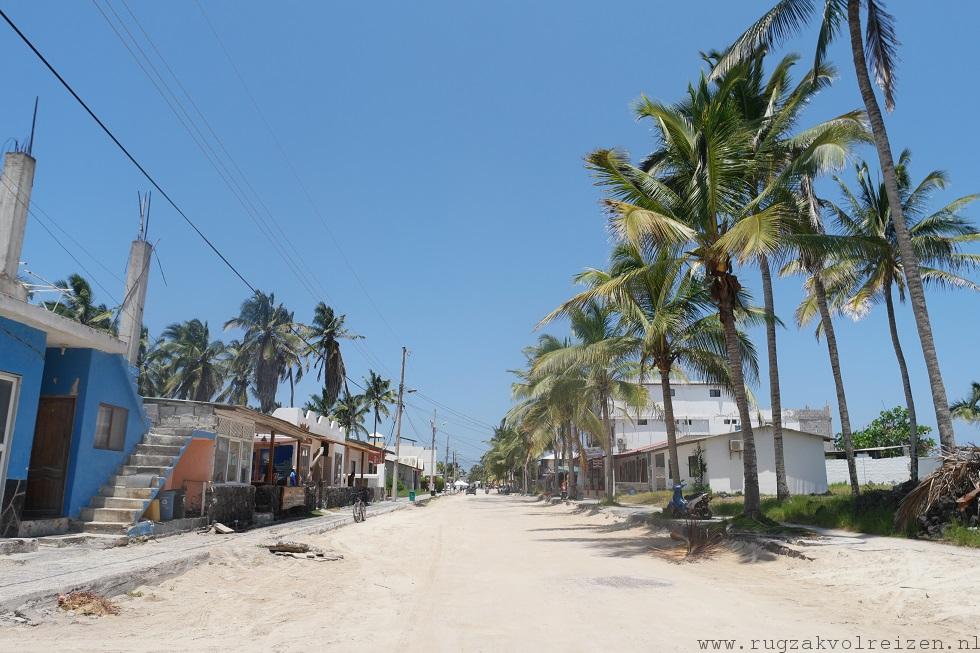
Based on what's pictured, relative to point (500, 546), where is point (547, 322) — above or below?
above

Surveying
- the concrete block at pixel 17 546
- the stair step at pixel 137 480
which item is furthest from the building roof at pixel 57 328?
the concrete block at pixel 17 546

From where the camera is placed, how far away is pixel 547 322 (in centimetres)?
1834

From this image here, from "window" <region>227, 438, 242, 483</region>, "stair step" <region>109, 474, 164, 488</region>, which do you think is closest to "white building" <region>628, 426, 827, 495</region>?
"window" <region>227, 438, 242, 483</region>

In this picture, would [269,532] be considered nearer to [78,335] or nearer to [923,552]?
[78,335]

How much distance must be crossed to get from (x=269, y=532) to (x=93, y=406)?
5.23 metres

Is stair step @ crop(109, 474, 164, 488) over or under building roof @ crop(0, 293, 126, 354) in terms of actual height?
under

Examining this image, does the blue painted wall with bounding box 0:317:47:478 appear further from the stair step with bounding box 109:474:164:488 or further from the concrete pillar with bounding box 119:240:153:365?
the concrete pillar with bounding box 119:240:153:365

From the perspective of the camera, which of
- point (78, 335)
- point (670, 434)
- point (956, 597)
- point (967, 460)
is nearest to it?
point (956, 597)

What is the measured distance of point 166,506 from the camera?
48.1 ft

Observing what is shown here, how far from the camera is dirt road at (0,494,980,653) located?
6027 millimetres

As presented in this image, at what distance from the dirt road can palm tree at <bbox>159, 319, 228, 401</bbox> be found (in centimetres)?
5212

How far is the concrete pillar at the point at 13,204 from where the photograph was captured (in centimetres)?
1395

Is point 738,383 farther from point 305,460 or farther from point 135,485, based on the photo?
point 305,460

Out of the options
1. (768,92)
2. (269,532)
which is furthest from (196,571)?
(768,92)
